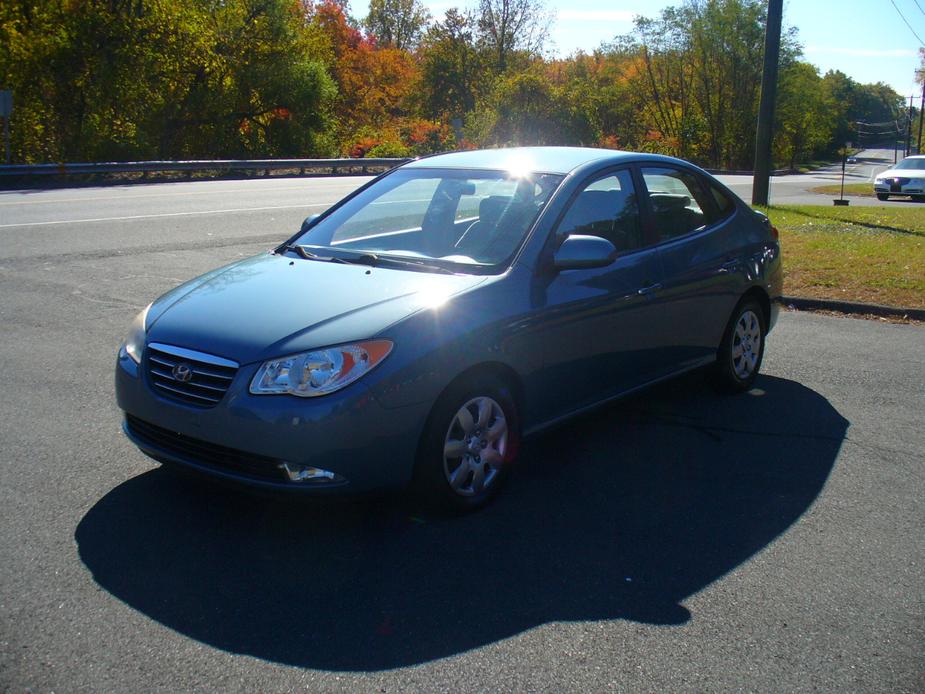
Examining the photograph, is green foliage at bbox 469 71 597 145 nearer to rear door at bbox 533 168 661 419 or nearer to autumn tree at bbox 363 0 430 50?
rear door at bbox 533 168 661 419

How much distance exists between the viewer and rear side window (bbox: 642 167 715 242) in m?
5.93

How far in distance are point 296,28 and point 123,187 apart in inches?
836

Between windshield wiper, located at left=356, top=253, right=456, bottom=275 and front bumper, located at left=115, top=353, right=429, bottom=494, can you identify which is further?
windshield wiper, located at left=356, top=253, right=456, bottom=275

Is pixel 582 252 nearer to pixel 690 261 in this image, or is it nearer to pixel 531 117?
pixel 690 261

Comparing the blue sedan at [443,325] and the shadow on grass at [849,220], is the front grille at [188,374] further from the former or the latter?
the shadow on grass at [849,220]

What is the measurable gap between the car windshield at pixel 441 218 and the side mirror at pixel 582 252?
237mm

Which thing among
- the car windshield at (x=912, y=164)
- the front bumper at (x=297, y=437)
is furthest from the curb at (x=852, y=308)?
the car windshield at (x=912, y=164)

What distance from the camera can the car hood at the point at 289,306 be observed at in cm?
416

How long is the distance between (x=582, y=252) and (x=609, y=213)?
814 mm

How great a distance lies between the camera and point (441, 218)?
220 inches

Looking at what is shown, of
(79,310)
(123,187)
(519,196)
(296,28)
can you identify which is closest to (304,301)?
(519,196)

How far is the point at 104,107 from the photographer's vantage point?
3195 centimetres

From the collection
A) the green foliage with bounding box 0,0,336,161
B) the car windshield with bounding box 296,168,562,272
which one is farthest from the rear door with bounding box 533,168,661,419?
the green foliage with bounding box 0,0,336,161

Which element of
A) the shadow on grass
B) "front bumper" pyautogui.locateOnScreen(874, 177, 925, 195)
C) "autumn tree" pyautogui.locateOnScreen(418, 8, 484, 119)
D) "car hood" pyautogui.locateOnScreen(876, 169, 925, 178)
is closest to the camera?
the shadow on grass
